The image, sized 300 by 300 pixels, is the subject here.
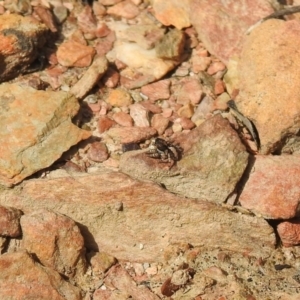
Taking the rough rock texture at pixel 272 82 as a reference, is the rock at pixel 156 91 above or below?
below

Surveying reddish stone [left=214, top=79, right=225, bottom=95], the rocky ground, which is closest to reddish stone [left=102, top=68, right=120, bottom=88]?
the rocky ground

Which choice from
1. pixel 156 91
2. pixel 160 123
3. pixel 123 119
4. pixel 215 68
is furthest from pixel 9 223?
pixel 215 68

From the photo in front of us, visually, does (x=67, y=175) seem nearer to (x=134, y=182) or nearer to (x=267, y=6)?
(x=134, y=182)

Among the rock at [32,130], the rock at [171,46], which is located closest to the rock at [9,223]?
the rock at [32,130]

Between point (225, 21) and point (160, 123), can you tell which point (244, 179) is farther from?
point (225, 21)

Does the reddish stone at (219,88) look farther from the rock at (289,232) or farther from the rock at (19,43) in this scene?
the rock at (19,43)

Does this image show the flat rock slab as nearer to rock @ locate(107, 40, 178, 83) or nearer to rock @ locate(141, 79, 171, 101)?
rock @ locate(141, 79, 171, 101)
